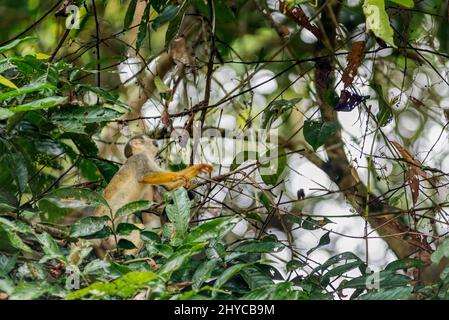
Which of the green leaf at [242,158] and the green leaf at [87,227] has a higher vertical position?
the green leaf at [242,158]

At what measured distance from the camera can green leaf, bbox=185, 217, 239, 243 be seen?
1351 millimetres

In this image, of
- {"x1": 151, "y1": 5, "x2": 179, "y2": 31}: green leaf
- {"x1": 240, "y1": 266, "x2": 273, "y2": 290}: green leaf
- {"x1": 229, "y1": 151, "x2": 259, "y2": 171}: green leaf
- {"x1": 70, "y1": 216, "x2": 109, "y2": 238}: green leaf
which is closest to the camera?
{"x1": 240, "y1": 266, "x2": 273, "y2": 290}: green leaf

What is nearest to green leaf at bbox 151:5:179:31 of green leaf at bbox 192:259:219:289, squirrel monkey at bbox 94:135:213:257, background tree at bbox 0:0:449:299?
background tree at bbox 0:0:449:299

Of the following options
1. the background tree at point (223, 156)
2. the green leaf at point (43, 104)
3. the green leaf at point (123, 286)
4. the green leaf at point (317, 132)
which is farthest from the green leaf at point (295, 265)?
the green leaf at point (43, 104)

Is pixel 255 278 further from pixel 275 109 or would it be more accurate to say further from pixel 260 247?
pixel 275 109

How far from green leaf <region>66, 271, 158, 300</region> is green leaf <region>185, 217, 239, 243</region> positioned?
0.26m

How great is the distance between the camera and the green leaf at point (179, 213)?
141 centimetres

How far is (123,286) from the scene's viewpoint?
110 centimetres

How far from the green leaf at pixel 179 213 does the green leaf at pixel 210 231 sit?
40mm

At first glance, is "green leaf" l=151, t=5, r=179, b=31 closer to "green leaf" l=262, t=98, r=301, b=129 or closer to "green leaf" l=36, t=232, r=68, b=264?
"green leaf" l=262, t=98, r=301, b=129

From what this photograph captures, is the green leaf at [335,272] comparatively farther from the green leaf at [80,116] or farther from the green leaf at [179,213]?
the green leaf at [80,116]

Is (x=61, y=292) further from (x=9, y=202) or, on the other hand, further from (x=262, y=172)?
(x=262, y=172)

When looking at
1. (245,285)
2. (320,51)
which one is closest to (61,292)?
(245,285)
